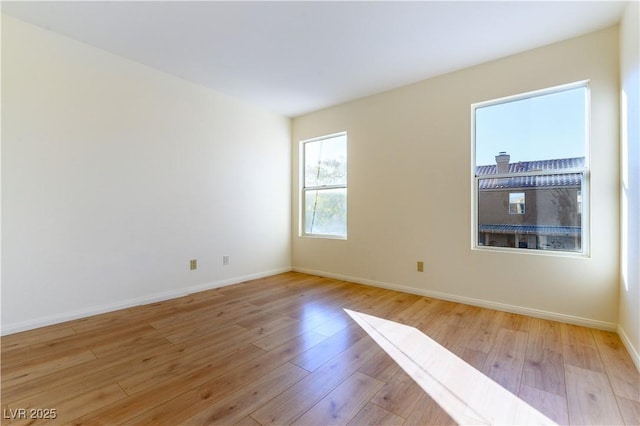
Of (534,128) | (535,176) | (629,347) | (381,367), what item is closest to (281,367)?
(381,367)

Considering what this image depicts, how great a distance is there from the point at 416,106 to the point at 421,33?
1.02 m

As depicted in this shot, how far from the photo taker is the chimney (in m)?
2.90

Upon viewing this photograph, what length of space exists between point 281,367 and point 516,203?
106 inches

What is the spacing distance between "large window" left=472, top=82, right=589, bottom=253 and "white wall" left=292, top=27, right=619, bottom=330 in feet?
0.40

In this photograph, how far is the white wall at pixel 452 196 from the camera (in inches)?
94.2

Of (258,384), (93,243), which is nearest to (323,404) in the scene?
(258,384)

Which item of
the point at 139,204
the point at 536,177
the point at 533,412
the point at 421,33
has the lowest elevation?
the point at 533,412

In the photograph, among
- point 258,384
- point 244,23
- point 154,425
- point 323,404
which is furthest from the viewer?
point 244,23

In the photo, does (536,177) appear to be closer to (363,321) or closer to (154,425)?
(363,321)

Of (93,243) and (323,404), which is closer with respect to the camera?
(323,404)

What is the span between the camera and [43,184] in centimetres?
245

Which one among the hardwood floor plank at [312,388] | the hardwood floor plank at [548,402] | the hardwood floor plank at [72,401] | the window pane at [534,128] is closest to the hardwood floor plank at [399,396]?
the hardwood floor plank at [312,388]

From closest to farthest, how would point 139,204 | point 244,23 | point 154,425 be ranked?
point 154,425 < point 244,23 < point 139,204

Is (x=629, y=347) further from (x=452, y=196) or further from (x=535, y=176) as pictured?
(x=452, y=196)
